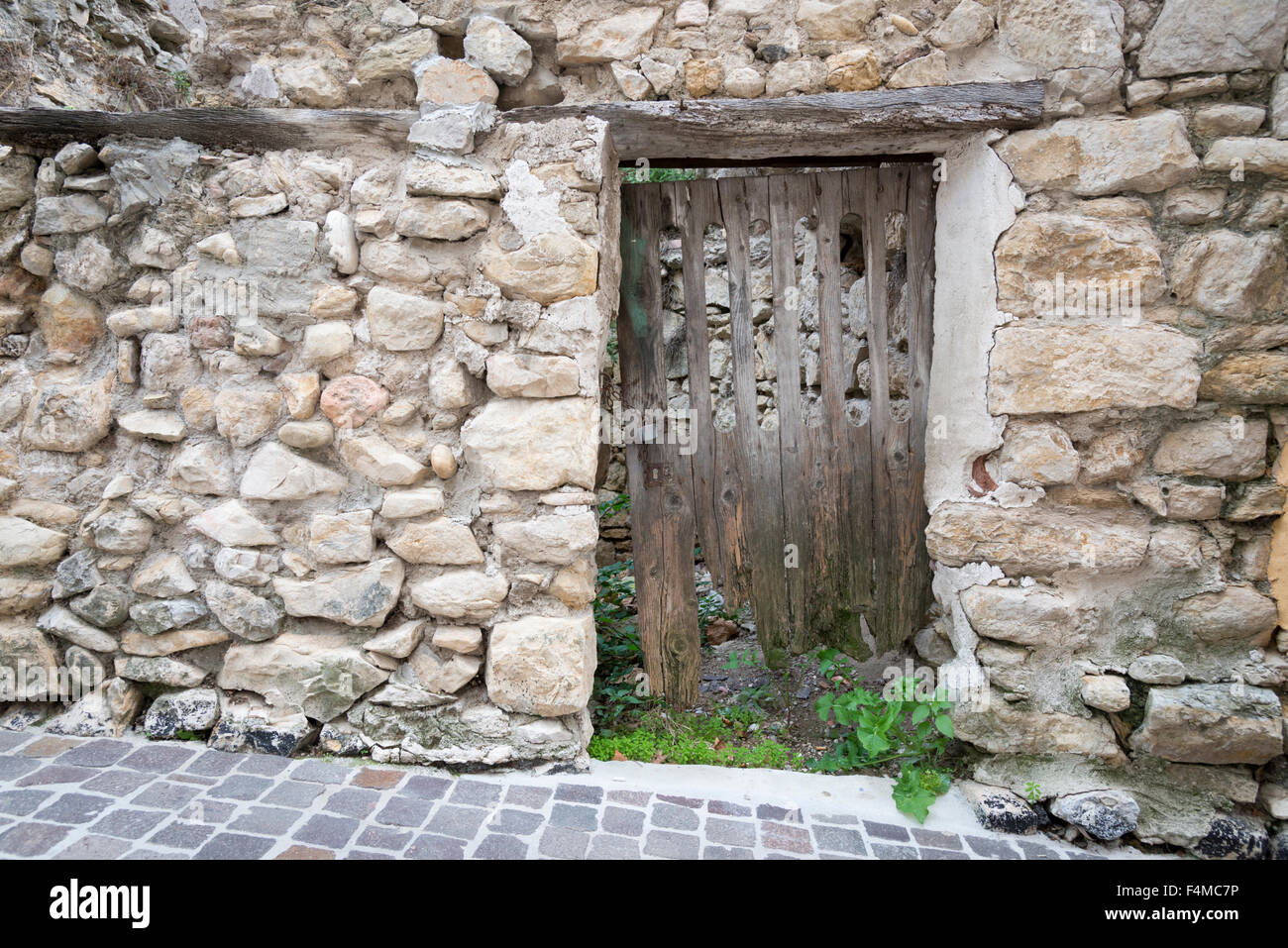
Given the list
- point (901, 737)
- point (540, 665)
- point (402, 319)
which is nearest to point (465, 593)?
point (540, 665)

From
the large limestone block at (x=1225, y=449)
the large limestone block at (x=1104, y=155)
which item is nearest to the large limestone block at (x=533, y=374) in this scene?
the large limestone block at (x=1104, y=155)

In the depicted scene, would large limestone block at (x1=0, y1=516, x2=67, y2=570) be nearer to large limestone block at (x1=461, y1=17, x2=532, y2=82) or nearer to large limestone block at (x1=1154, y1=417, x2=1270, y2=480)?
large limestone block at (x1=461, y1=17, x2=532, y2=82)

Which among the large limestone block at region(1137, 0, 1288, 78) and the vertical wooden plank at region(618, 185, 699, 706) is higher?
the large limestone block at region(1137, 0, 1288, 78)

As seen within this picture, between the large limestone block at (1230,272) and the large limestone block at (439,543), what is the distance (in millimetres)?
2204

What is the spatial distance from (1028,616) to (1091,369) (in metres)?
0.75

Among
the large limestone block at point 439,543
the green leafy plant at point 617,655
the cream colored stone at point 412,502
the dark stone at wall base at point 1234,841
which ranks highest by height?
the cream colored stone at point 412,502

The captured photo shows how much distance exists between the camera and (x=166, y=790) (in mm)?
2033

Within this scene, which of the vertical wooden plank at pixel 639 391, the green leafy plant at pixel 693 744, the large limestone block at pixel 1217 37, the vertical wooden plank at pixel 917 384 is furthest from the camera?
the vertical wooden plank at pixel 639 391

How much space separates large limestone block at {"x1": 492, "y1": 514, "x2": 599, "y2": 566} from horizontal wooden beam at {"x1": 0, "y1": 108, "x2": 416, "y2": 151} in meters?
1.24

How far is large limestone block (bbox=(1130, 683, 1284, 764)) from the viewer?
2031 millimetres

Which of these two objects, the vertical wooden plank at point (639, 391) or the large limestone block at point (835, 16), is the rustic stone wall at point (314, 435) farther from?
the large limestone block at point (835, 16)

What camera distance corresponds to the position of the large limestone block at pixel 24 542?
7.54 feet

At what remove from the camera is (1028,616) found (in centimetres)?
217

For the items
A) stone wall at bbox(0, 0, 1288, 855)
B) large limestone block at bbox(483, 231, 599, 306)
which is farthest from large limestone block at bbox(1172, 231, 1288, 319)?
large limestone block at bbox(483, 231, 599, 306)
